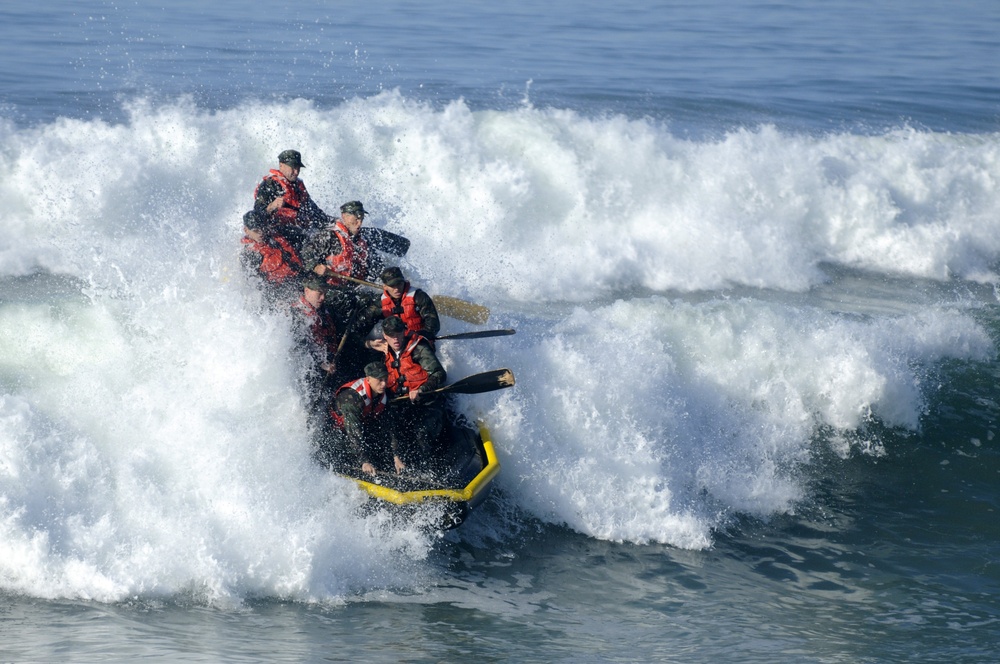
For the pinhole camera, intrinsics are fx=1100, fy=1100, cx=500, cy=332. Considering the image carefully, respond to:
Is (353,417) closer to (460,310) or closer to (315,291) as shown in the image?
(315,291)

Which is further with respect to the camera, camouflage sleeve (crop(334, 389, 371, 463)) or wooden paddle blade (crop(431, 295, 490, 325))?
wooden paddle blade (crop(431, 295, 490, 325))

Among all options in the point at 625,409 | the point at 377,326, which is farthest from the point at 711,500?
the point at 377,326

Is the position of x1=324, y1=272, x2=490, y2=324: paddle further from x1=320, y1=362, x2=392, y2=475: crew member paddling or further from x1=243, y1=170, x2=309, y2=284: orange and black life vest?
x1=320, y1=362, x2=392, y2=475: crew member paddling

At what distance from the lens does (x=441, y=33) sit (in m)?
27.6

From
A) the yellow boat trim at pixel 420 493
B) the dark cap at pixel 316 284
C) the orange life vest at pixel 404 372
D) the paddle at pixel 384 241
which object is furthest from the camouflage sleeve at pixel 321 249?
the yellow boat trim at pixel 420 493

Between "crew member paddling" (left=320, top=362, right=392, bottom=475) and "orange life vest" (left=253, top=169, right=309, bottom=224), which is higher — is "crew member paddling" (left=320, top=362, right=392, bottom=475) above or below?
below

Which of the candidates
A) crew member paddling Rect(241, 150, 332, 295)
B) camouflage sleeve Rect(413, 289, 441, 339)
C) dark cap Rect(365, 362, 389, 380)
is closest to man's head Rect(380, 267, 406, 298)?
camouflage sleeve Rect(413, 289, 441, 339)

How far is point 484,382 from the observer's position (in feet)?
30.4

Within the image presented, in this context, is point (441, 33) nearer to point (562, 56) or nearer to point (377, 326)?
point (562, 56)

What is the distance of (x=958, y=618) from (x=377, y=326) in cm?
517

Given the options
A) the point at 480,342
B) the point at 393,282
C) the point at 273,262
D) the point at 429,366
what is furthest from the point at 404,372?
the point at 273,262

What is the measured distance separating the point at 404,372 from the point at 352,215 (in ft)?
6.92

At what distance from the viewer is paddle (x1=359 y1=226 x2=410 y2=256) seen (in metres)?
10.9

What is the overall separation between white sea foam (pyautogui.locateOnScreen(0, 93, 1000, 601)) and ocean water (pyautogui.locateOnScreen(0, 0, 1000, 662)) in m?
0.04
